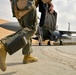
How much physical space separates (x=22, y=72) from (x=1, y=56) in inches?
24.0

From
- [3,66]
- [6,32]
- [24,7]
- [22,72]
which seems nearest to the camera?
[3,66]

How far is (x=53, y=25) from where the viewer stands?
3.57 metres

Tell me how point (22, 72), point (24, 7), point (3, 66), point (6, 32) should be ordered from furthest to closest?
point (6, 32)
point (22, 72)
point (24, 7)
point (3, 66)

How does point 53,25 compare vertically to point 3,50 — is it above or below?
above

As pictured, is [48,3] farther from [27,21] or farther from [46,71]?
[46,71]

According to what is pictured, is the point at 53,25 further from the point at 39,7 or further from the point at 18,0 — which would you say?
the point at 18,0

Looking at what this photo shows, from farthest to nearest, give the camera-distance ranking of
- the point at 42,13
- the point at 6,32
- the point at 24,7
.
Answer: the point at 6,32
the point at 42,13
the point at 24,7

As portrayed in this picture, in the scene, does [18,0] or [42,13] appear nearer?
[18,0]

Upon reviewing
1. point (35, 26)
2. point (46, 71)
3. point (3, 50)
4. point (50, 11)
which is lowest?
point (46, 71)

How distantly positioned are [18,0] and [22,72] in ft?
3.42

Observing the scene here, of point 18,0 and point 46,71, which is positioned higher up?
point 18,0

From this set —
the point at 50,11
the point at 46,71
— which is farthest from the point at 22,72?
the point at 50,11

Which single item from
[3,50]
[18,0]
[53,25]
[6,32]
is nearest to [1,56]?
[3,50]

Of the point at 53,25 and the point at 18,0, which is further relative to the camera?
the point at 53,25
